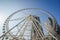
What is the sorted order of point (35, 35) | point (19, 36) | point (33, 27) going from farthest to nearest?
point (35, 35)
point (33, 27)
point (19, 36)

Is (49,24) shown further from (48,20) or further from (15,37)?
(15,37)

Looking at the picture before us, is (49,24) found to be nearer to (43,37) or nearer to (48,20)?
(48,20)

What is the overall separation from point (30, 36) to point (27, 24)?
312 centimetres

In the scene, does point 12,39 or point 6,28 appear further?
point 6,28

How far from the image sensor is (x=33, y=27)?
156 feet

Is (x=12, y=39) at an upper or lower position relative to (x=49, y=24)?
lower

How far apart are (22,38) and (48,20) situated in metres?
15.5

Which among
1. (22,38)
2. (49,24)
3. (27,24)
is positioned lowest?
(22,38)

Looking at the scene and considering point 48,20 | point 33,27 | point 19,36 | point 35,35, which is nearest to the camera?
point 19,36

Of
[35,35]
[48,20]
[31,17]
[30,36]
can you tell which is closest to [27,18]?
[31,17]

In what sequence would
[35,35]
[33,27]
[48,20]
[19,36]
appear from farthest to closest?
[48,20], [35,35], [33,27], [19,36]

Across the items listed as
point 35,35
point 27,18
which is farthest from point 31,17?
point 35,35

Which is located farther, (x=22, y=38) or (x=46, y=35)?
(x=46, y=35)

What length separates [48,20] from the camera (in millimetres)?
57625
